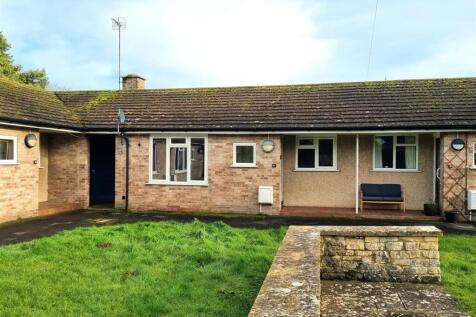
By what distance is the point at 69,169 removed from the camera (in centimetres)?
1484

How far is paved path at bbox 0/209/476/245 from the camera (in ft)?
32.8

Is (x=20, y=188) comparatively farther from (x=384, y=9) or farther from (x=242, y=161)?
(x=384, y=9)

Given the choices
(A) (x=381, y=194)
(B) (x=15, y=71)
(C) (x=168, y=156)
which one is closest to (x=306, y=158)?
(A) (x=381, y=194)

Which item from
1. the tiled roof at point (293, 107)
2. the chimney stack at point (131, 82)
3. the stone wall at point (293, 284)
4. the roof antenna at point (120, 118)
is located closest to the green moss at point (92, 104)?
the tiled roof at point (293, 107)

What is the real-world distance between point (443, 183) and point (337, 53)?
32.5ft

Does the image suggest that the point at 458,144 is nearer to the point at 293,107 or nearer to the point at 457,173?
the point at 457,173

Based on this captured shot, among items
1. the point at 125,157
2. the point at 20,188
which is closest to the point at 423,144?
the point at 125,157

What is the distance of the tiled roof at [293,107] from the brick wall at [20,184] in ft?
5.50

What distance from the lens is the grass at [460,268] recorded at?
17.9 feet

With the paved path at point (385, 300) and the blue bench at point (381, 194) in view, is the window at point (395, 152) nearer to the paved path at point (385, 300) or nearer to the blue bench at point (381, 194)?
the blue bench at point (381, 194)

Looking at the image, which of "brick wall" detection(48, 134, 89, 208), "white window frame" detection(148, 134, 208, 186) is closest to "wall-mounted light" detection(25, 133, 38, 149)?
"brick wall" detection(48, 134, 89, 208)

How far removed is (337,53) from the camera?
2025 centimetres

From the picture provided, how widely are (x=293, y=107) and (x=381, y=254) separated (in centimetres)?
905

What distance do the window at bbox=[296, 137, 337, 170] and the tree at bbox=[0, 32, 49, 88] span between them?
1033 inches
